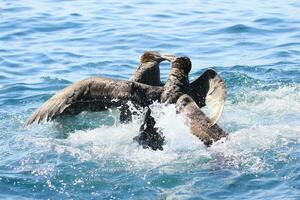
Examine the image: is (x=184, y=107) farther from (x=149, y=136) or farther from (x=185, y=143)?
(x=149, y=136)

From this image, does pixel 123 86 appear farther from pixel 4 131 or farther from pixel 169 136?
pixel 4 131

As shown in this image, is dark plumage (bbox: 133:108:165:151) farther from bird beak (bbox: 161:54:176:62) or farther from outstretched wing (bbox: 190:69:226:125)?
bird beak (bbox: 161:54:176:62)

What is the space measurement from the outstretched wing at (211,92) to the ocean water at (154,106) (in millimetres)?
389

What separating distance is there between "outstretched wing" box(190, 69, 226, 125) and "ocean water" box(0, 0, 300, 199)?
39cm

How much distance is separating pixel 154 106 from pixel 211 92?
721mm

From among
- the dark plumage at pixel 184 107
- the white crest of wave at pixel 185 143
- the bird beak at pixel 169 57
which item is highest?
the bird beak at pixel 169 57

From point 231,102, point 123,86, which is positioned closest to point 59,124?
point 123,86

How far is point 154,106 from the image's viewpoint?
8469 mm

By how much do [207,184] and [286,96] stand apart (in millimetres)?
3875

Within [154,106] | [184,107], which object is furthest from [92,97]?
[184,107]

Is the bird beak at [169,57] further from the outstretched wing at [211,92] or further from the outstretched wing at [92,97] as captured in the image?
the outstretched wing at [92,97]

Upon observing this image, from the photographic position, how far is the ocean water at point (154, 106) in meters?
7.31

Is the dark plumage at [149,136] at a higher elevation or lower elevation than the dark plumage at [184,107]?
lower

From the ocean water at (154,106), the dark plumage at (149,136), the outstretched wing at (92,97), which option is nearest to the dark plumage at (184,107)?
the dark plumage at (149,136)
